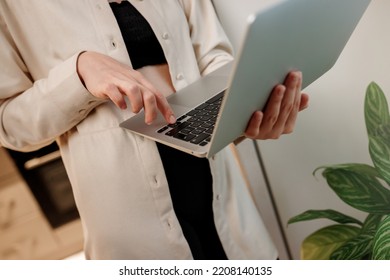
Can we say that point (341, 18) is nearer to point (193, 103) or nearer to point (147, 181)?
point (193, 103)

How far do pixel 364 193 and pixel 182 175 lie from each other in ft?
1.29

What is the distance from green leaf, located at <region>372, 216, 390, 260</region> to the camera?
0.57 m

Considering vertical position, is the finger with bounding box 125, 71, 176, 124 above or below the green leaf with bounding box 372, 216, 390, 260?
above

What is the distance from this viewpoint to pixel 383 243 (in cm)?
58

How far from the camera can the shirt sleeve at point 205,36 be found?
2.40 feet

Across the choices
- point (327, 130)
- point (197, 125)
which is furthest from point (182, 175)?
point (327, 130)

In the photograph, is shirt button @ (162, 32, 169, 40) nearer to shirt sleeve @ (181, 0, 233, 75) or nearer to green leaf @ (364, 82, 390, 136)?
shirt sleeve @ (181, 0, 233, 75)

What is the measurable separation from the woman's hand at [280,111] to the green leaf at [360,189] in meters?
0.24

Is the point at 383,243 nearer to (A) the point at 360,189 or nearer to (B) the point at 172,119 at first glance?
(A) the point at 360,189

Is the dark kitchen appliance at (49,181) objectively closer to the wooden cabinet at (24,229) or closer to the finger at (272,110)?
the wooden cabinet at (24,229)

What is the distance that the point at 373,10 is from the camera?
2.35 feet

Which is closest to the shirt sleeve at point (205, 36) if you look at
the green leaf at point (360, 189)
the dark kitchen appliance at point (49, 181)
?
the green leaf at point (360, 189)

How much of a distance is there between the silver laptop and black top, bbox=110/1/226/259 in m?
0.10

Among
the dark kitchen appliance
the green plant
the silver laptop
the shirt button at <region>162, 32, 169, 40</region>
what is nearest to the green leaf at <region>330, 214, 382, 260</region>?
the green plant
